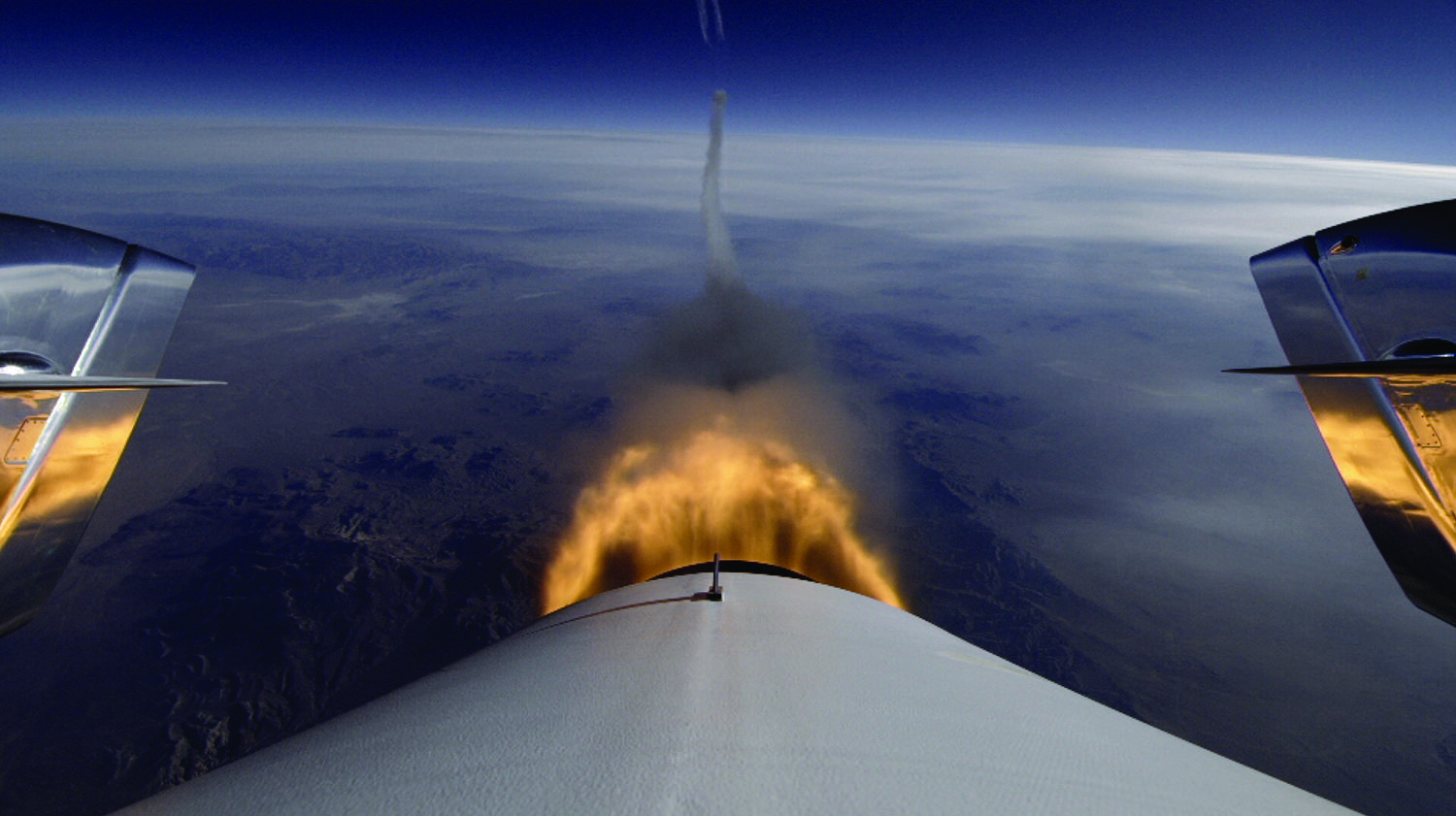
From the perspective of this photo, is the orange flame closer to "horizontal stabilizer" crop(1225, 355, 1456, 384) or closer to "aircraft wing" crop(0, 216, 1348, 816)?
"aircraft wing" crop(0, 216, 1348, 816)

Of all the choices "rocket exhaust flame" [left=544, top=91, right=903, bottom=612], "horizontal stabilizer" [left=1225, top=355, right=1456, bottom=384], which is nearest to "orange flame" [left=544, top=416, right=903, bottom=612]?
"rocket exhaust flame" [left=544, top=91, right=903, bottom=612]

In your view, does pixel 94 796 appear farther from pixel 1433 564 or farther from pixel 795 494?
pixel 1433 564

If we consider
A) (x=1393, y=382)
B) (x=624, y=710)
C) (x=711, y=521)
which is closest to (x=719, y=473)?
(x=711, y=521)

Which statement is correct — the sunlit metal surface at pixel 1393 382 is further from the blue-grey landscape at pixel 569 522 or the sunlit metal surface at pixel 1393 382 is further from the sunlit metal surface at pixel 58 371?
the blue-grey landscape at pixel 569 522

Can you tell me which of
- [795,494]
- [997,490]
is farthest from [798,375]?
[795,494]

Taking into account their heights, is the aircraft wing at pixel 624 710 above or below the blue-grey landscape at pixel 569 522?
above

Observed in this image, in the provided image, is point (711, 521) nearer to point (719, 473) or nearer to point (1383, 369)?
point (719, 473)

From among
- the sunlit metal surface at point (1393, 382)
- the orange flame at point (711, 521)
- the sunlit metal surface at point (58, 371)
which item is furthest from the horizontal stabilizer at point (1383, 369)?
the orange flame at point (711, 521)
